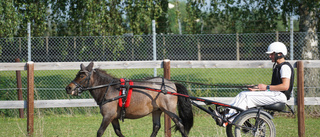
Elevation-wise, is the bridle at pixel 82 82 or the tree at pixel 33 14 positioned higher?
the tree at pixel 33 14

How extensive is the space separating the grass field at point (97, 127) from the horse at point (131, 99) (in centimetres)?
99

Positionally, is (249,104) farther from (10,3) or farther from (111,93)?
(10,3)

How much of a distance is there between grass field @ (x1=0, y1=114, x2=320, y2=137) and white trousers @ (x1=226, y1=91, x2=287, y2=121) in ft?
4.18

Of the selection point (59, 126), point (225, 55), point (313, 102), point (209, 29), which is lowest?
point (59, 126)

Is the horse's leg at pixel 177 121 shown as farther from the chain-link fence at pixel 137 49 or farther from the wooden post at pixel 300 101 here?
the chain-link fence at pixel 137 49

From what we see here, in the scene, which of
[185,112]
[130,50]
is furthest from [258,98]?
[130,50]

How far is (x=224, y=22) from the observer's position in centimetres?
1127

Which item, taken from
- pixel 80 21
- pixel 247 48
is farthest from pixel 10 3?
pixel 247 48

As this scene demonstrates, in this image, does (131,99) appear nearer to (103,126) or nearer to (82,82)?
(103,126)

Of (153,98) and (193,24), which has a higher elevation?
(193,24)

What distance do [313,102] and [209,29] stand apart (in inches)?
218

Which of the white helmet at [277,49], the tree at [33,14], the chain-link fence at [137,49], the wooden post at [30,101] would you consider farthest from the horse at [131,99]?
the tree at [33,14]

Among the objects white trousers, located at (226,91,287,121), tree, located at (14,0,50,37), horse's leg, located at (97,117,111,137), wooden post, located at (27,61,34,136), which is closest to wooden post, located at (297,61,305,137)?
white trousers, located at (226,91,287,121)

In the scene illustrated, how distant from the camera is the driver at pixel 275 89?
4934 mm
